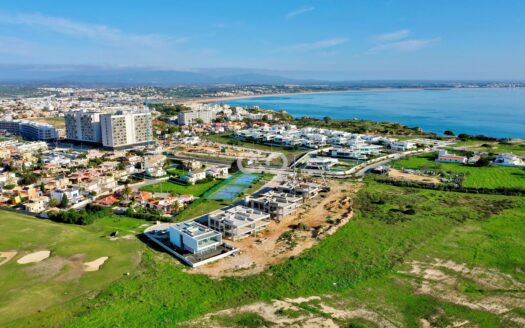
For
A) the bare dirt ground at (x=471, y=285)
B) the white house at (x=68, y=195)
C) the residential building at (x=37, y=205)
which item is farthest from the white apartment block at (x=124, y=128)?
the bare dirt ground at (x=471, y=285)

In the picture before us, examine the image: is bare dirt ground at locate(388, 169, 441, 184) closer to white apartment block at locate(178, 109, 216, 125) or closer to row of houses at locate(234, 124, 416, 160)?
row of houses at locate(234, 124, 416, 160)

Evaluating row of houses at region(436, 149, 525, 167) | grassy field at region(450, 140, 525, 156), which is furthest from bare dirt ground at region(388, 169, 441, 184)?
grassy field at region(450, 140, 525, 156)

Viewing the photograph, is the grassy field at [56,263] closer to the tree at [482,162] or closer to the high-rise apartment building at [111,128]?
the high-rise apartment building at [111,128]

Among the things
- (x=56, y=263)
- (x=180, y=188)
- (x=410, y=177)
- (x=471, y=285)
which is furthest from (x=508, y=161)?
(x=56, y=263)

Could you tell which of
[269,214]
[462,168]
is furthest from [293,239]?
[462,168]

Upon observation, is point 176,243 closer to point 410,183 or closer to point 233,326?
point 233,326

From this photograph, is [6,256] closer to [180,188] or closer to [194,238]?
[194,238]
